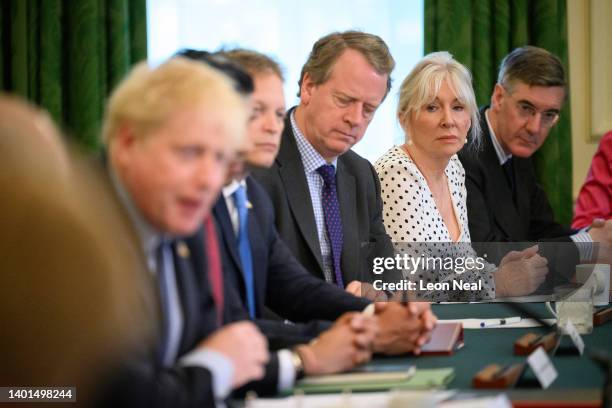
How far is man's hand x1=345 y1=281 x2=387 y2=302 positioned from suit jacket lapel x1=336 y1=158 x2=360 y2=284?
0.09 m

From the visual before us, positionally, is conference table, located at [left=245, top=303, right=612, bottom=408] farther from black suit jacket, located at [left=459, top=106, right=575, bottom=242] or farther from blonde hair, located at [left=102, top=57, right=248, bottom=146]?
black suit jacket, located at [left=459, top=106, right=575, bottom=242]

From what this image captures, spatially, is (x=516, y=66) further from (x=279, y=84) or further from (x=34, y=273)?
(x=34, y=273)

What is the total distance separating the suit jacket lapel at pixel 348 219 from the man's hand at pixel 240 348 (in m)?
1.49

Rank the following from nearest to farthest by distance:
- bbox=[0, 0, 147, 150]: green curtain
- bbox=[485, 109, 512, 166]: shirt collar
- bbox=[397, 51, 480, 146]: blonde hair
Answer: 1. bbox=[397, 51, 480, 146]: blonde hair
2. bbox=[485, 109, 512, 166]: shirt collar
3. bbox=[0, 0, 147, 150]: green curtain

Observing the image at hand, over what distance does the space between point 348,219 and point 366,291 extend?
0.28 metres

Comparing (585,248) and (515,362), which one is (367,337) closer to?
(515,362)

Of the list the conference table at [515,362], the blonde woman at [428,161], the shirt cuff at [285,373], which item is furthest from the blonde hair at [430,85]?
the shirt cuff at [285,373]

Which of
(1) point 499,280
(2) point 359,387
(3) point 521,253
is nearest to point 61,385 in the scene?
(2) point 359,387

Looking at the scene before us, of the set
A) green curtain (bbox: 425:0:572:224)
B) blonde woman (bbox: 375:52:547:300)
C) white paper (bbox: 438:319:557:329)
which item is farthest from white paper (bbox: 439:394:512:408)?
green curtain (bbox: 425:0:572:224)

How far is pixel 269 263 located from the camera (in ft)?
7.68

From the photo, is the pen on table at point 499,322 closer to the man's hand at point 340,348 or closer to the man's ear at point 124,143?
the man's hand at point 340,348

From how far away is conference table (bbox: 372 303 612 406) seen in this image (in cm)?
162

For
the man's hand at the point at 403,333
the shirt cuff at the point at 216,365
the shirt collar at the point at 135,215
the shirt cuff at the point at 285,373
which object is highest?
the shirt collar at the point at 135,215

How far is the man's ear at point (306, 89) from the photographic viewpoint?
10.4 ft
